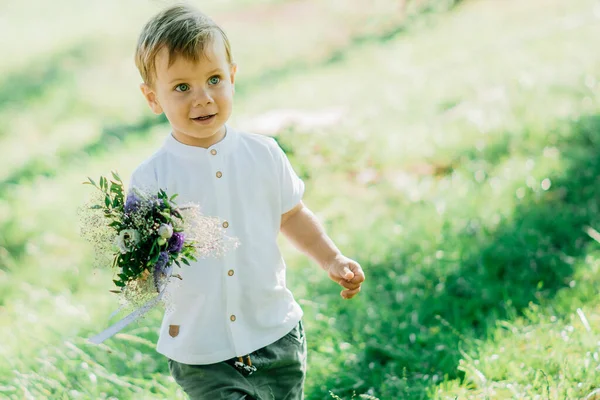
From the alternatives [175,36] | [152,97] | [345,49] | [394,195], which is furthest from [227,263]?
[345,49]

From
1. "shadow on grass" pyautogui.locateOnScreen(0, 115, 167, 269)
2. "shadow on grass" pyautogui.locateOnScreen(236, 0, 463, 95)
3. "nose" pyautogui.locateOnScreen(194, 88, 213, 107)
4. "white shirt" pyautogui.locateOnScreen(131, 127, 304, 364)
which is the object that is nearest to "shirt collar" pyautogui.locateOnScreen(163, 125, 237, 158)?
A: "white shirt" pyautogui.locateOnScreen(131, 127, 304, 364)

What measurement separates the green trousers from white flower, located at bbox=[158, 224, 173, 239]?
55 centimetres

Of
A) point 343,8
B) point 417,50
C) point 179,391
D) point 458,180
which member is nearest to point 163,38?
Answer: point 179,391

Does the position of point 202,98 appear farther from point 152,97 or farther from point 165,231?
point 165,231

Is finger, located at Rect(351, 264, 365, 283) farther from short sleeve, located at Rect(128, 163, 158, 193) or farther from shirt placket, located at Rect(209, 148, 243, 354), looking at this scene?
short sleeve, located at Rect(128, 163, 158, 193)

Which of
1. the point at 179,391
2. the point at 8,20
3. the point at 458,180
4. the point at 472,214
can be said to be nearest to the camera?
the point at 179,391

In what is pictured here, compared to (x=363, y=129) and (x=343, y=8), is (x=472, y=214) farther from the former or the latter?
(x=343, y=8)

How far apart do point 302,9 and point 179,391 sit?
333 inches

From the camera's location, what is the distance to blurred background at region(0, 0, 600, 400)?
9.71 feet

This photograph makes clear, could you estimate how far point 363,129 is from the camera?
5590mm

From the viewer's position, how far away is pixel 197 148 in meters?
2.23

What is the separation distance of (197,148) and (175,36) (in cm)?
34

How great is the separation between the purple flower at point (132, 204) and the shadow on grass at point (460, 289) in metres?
1.31

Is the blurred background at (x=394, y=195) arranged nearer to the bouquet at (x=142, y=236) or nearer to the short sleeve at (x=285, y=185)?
the bouquet at (x=142, y=236)
